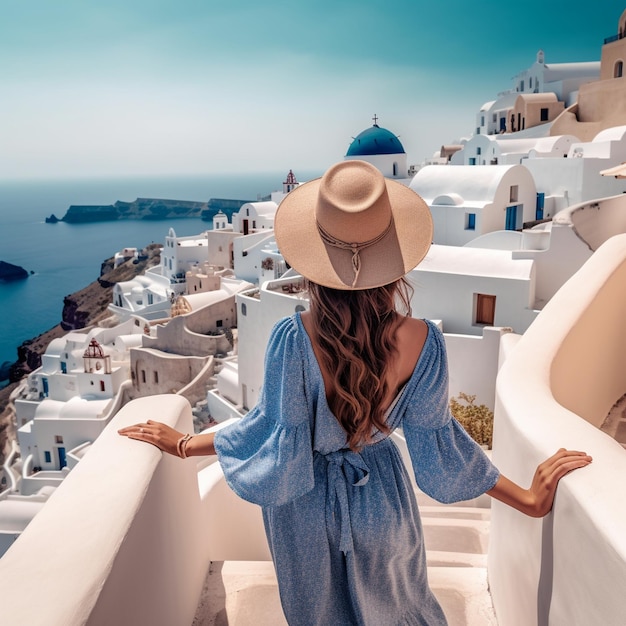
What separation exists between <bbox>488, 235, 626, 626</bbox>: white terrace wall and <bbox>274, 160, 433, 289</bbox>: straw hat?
63 centimetres

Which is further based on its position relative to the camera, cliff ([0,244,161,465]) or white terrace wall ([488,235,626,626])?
cliff ([0,244,161,465])

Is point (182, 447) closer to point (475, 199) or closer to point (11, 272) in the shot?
point (475, 199)

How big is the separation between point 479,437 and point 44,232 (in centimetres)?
12443

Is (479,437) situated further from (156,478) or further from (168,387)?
(168,387)

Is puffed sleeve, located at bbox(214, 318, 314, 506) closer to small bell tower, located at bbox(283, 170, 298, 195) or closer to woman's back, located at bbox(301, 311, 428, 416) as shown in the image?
woman's back, located at bbox(301, 311, 428, 416)

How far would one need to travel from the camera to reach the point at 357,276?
5.00 ft

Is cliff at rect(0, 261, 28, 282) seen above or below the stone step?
below

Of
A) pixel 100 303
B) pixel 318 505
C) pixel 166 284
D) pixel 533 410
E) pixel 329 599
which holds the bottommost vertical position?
pixel 100 303

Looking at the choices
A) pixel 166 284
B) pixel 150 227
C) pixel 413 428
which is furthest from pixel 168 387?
pixel 150 227

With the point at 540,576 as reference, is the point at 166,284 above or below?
below

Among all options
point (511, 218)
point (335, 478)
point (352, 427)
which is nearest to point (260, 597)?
point (335, 478)

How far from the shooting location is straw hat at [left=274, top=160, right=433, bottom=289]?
59.9 inches

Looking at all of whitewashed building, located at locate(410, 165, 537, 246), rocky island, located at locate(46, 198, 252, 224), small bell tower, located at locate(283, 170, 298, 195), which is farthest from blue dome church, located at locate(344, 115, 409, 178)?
rocky island, located at locate(46, 198, 252, 224)

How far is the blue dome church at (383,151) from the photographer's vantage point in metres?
19.9
